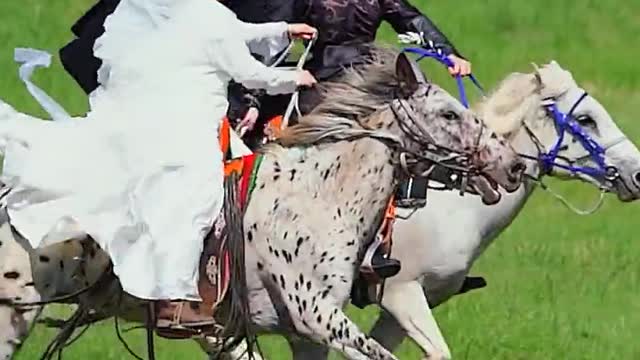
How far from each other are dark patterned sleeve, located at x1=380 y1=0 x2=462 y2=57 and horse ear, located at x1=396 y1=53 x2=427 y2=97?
4.95 ft

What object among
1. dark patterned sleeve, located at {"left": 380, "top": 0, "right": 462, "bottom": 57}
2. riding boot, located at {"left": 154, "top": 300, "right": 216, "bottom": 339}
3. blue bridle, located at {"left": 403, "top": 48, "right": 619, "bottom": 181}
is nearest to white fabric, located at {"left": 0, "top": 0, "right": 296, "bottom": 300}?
riding boot, located at {"left": 154, "top": 300, "right": 216, "bottom": 339}

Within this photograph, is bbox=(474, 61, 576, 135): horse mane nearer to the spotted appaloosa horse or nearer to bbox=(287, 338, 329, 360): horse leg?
bbox=(287, 338, 329, 360): horse leg

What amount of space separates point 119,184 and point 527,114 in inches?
102

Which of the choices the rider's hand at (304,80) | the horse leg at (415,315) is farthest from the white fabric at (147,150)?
the horse leg at (415,315)

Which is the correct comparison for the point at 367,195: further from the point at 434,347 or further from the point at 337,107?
the point at 434,347

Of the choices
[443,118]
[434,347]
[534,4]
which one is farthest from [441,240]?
[534,4]

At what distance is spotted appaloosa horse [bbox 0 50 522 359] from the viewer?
26.2 ft

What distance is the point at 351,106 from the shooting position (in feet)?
27.0

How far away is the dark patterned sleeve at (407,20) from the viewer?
9742 millimetres

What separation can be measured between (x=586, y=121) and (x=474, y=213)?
0.73 metres

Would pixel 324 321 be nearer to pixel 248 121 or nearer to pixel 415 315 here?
pixel 415 315

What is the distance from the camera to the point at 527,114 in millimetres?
9797

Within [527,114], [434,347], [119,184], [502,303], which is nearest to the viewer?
[119,184]

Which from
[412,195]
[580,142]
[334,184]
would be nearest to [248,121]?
[412,195]
